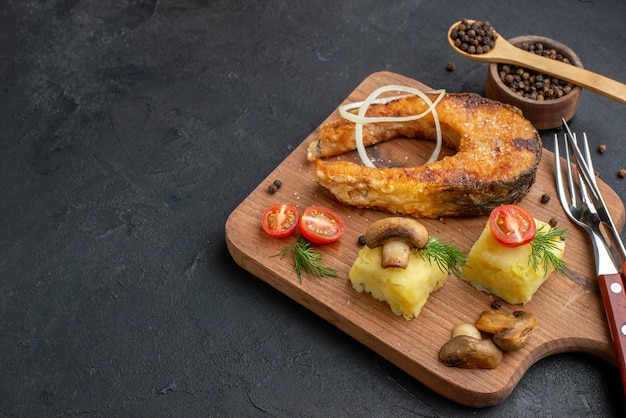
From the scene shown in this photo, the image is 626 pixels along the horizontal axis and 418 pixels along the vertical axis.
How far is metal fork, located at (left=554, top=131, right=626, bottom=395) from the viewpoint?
4625mm

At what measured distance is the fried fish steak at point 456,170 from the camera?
5.16 metres

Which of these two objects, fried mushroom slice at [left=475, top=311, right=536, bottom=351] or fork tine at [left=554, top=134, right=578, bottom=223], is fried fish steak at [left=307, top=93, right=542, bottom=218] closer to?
fork tine at [left=554, top=134, right=578, bottom=223]

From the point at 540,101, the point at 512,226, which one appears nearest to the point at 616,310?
the point at 512,226

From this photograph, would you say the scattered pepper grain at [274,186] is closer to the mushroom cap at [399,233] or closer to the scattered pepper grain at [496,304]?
the mushroom cap at [399,233]

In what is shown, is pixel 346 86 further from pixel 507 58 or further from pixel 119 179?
pixel 119 179

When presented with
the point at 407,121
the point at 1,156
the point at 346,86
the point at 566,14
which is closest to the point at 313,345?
the point at 407,121

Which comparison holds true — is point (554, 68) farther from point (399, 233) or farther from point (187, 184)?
point (187, 184)

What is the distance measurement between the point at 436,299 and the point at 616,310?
1045 mm

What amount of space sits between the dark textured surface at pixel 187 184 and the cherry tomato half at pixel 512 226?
823 millimetres

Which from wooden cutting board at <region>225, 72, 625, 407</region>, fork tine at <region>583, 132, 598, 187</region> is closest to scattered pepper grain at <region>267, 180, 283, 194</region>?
wooden cutting board at <region>225, 72, 625, 407</region>

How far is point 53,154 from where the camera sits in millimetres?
6035

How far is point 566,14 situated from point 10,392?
531 centimetres

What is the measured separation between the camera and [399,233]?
455 cm

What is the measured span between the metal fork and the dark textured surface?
34 centimetres
